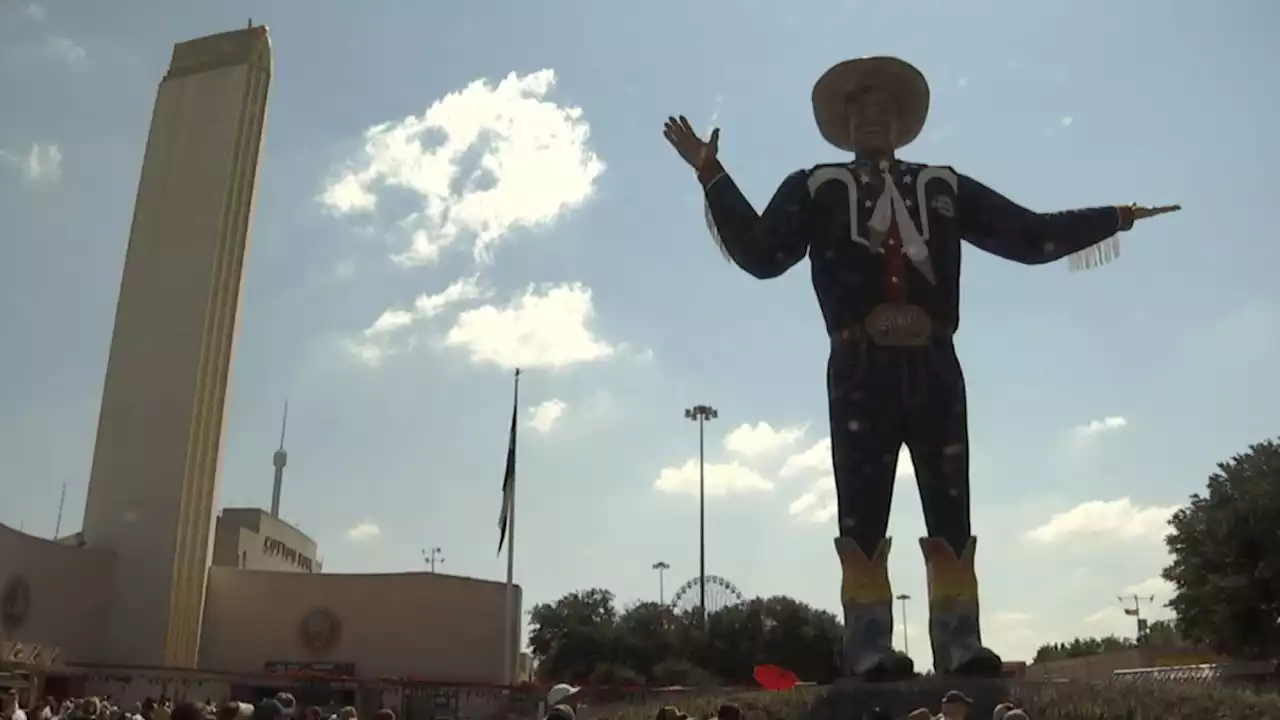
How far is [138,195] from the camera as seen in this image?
3341 cm

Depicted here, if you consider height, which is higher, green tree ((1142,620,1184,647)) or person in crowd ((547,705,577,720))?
green tree ((1142,620,1184,647))

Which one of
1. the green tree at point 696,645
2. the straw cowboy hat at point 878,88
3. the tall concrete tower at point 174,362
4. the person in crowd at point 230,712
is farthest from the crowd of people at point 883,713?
the green tree at point 696,645

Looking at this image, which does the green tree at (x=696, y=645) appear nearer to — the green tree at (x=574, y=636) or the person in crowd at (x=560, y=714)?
the green tree at (x=574, y=636)

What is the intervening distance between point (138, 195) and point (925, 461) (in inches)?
1168

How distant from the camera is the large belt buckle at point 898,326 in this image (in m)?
9.85

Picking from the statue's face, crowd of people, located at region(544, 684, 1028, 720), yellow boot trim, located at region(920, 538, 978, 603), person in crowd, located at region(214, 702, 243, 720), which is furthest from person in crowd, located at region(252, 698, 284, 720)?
the statue's face

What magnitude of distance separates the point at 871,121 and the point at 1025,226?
1.75 meters

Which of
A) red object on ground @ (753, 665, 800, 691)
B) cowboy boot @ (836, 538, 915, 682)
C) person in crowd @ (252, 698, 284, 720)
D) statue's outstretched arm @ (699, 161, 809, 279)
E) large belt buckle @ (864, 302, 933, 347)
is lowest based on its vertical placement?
person in crowd @ (252, 698, 284, 720)

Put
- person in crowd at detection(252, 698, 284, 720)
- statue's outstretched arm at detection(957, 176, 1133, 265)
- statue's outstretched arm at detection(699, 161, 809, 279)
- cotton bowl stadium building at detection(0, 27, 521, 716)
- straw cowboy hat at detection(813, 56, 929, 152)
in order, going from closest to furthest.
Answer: person in crowd at detection(252, 698, 284, 720) < statue's outstretched arm at detection(699, 161, 809, 279) < statue's outstretched arm at detection(957, 176, 1133, 265) < straw cowboy hat at detection(813, 56, 929, 152) < cotton bowl stadium building at detection(0, 27, 521, 716)

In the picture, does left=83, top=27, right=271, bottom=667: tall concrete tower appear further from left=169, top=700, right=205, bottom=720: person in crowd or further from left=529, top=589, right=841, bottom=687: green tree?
left=169, top=700, right=205, bottom=720: person in crowd

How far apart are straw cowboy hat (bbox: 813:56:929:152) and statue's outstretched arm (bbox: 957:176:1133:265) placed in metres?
0.85

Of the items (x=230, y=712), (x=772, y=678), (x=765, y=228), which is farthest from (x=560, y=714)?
(x=772, y=678)

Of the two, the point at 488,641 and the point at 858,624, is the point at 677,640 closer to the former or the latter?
the point at 488,641

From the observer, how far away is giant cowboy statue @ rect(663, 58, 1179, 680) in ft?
31.2
